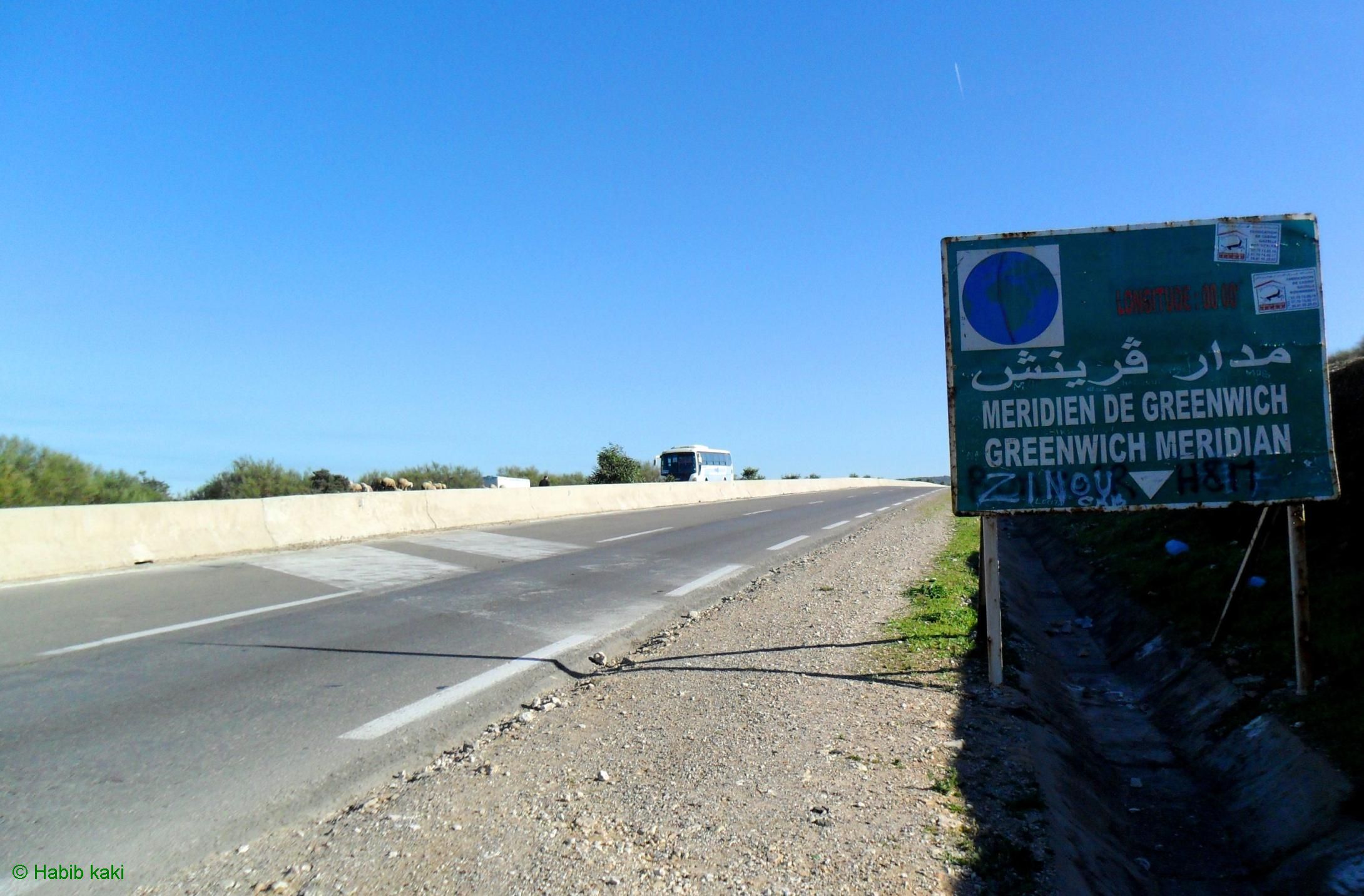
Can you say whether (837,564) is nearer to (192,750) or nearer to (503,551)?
(503,551)

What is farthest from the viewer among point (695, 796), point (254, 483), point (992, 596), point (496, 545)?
point (254, 483)

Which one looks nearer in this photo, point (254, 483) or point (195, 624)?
point (195, 624)

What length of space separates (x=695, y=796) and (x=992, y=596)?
121 inches

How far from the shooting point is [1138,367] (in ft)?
19.6

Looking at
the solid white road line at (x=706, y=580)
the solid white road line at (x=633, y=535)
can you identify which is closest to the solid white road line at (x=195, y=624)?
the solid white road line at (x=706, y=580)

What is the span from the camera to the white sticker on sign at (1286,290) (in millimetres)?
5824

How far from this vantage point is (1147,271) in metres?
6.03

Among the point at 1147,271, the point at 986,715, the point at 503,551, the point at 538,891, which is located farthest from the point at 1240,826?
the point at 503,551

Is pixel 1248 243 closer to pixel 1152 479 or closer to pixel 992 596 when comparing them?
pixel 1152 479

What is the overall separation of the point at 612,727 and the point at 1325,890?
3442 mm

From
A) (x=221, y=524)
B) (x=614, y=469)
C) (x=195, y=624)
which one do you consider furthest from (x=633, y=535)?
(x=614, y=469)

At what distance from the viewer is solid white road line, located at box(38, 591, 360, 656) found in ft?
24.1

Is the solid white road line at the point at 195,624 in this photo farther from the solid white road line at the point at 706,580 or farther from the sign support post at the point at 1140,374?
the sign support post at the point at 1140,374

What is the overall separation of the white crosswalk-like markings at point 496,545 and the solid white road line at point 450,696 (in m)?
6.92
